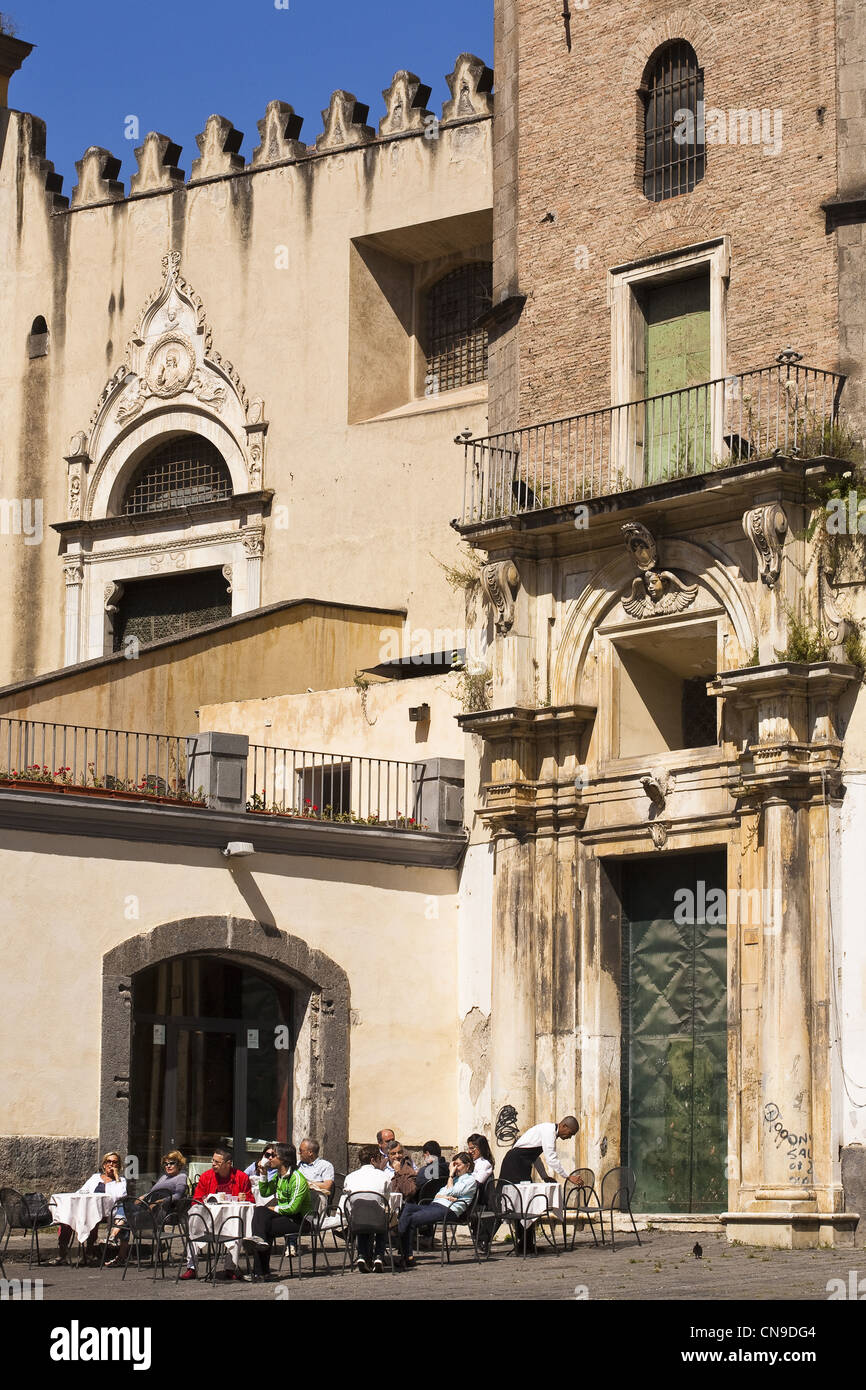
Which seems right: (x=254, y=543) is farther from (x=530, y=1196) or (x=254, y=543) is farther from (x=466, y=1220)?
(x=466, y=1220)

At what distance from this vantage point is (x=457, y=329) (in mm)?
34281

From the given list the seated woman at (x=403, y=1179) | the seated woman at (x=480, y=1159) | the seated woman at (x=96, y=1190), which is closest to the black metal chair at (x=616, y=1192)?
the seated woman at (x=480, y=1159)

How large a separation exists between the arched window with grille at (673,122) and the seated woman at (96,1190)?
1145 centimetres

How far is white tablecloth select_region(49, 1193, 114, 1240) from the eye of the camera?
2053 centimetres

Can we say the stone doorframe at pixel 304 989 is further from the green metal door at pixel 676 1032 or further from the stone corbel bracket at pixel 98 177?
the stone corbel bracket at pixel 98 177

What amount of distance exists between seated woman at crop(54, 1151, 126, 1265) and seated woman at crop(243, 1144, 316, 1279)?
57.1 inches

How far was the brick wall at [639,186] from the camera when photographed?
23.6m

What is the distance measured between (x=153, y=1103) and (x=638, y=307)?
31.4ft

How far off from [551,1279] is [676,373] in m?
10.5

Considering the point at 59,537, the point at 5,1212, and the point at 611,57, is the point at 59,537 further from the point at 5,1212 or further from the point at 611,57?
the point at 5,1212

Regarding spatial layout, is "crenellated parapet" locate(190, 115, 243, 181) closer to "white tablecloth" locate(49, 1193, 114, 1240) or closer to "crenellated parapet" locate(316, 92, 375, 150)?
"crenellated parapet" locate(316, 92, 375, 150)

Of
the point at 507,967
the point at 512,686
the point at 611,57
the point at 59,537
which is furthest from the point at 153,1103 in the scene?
the point at 59,537

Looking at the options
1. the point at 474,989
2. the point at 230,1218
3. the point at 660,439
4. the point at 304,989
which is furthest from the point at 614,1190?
the point at 660,439
